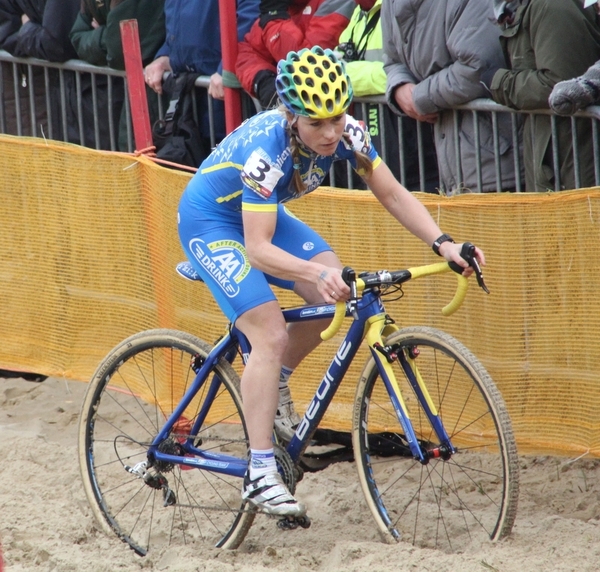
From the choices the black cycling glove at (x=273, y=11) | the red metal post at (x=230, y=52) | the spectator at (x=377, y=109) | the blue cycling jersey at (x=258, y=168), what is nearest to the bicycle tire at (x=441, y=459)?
the blue cycling jersey at (x=258, y=168)

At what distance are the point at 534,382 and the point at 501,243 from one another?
0.73 metres

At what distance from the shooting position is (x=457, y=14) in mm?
6355

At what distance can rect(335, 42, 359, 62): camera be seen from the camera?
708 cm

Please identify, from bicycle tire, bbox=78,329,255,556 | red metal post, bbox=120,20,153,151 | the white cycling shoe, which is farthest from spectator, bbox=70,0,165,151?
the white cycling shoe

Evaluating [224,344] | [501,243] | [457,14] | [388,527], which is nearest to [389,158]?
[457,14]

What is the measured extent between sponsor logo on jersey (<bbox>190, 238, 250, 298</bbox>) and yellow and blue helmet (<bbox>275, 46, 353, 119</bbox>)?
72cm

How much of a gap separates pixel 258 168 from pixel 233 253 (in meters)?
0.51

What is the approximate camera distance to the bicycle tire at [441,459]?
4.36 m

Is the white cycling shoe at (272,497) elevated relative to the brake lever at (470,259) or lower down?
lower down

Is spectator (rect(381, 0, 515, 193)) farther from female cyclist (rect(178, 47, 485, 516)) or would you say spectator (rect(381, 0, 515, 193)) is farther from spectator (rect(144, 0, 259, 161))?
female cyclist (rect(178, 47, 485, 516))

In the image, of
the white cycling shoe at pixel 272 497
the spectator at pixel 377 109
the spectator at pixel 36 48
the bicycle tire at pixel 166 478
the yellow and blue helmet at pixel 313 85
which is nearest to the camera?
the yellow and blue helmet at pixel 313 85

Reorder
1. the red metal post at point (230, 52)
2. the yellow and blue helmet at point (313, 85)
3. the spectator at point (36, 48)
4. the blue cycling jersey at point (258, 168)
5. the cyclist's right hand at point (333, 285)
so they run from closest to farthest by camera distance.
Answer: the cyclist's right hand at point (333, 285), the yellow and blue helmet at point (313, 85), the blue cycling jersey at point (258, 168), the red metal post at point (230, 52), the spectator at point (36, 48)

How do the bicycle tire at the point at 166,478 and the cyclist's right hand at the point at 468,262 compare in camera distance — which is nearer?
the cyclist's right hand at the point at 468,262

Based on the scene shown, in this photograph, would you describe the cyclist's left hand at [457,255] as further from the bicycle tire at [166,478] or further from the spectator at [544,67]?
the spectator at [544,67]
